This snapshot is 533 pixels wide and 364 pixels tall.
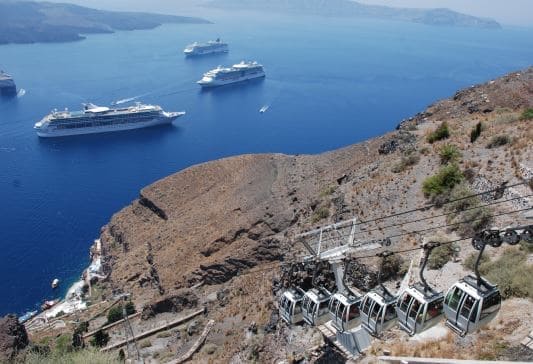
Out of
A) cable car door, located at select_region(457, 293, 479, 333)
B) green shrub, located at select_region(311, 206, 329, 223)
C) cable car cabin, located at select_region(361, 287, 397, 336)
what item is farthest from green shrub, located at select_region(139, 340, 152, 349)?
cable car door, located at select_region(457, 293, 479, 333)

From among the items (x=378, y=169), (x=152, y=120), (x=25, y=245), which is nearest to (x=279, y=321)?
(x=378, y=169)

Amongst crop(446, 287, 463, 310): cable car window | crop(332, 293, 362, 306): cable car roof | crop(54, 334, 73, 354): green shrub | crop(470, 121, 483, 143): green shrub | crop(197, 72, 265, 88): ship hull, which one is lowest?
crop(54, 334, 73, 354): green shrub

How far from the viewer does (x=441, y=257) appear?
2181 cm

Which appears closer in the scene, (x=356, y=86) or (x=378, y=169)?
(x=378, y=169)

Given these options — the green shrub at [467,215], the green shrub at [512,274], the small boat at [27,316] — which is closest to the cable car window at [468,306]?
the green shrub at [512,274]

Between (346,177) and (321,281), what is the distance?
15.2 metres

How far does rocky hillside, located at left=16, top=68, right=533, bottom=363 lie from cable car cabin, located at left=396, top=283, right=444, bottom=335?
2563 millimetres

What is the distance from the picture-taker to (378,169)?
36.0 m

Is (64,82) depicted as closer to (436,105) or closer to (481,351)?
(436,105)

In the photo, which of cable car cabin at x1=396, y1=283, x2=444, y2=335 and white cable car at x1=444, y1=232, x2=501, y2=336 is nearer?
white cable car at x1=444, y1=232, x2=501, y2=336

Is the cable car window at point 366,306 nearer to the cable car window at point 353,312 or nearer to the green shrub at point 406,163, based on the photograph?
the cable car window at point 353,312

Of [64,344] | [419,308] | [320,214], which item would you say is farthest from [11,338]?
[419,308]

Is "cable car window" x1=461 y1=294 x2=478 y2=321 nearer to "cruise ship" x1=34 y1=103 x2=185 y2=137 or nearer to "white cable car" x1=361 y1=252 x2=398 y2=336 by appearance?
"white cable car" x1=361 y1=252 x2=398 y2=336

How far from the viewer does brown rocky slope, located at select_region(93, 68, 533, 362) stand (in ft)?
94.8
